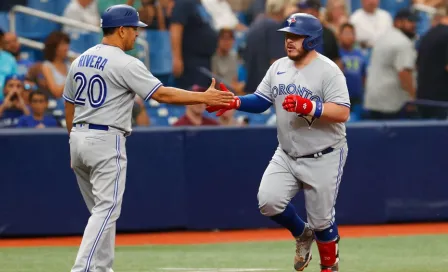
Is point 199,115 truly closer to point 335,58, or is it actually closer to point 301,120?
point 335,58

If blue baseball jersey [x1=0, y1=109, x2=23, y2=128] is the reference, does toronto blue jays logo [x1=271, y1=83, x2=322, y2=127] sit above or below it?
above

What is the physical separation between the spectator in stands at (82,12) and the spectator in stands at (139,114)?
1.98 metres

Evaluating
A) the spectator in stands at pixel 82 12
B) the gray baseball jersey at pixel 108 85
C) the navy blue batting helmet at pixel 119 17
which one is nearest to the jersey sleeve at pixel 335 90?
the gray baseball jersey at pixel 108 85

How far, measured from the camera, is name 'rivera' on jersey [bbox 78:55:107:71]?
288 inches

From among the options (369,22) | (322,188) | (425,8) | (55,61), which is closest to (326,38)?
(369,22)

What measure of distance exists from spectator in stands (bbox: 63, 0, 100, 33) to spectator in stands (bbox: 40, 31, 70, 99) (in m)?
1.83

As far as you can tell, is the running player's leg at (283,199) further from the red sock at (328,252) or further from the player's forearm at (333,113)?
the player's forearm at (333,113)

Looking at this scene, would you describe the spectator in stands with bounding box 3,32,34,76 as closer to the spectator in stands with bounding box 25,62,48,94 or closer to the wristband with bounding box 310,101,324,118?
the spectator in stands with bounding box 25,62,48,94

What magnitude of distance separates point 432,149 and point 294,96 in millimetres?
4874

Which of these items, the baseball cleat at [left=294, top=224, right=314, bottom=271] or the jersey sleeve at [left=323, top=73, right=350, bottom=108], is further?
the baseball cleat at [left=294, top=224, right=314, bottom=271]

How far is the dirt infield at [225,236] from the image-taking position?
1095cm

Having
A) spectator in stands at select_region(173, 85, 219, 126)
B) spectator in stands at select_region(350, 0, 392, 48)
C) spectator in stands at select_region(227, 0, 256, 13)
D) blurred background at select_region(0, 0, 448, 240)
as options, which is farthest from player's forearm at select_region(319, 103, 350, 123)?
spectator in stands at select_region(227, 0, 256, 13)

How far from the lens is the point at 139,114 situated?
12.7m

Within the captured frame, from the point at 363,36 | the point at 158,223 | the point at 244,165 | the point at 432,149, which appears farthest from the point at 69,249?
the point at 363,36
